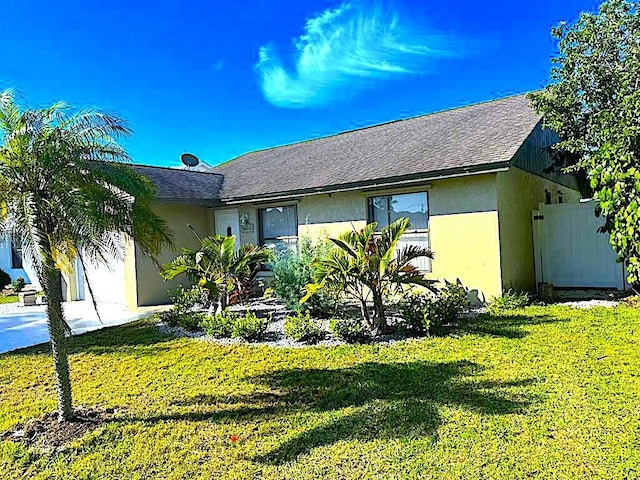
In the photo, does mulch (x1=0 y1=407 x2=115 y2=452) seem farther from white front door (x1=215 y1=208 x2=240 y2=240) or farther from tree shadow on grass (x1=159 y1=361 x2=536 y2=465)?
white front door (x1=215 y1=208 x2=240 y2=240)

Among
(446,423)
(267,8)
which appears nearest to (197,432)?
(446,423)

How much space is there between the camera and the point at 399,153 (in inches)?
478

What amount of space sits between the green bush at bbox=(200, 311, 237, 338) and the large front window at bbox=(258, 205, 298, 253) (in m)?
4.71

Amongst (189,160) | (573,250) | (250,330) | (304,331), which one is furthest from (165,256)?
(573,250)

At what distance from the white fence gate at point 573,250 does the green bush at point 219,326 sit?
25.8ft

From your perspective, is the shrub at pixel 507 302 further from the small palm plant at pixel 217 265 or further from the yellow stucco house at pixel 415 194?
the small palm plant at pixel 217 265

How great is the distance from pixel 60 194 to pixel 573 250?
1089 cm

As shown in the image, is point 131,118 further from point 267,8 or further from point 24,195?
point 267,8

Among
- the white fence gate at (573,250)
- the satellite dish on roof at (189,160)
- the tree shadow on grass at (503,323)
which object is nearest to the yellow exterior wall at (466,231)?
the tree shadow on grass at (503,323)

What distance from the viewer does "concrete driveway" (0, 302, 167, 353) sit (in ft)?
29.2

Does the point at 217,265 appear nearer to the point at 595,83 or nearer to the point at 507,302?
the point at 507,302

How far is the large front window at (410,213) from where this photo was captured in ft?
34.8

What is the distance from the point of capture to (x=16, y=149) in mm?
4215

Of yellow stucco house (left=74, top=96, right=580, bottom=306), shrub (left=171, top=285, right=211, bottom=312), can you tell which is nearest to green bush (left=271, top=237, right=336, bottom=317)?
shrub (left=171, top=285, right=211, bottom=312)
